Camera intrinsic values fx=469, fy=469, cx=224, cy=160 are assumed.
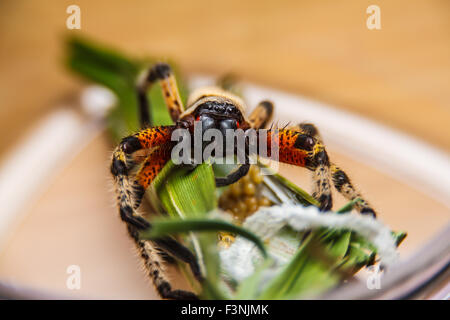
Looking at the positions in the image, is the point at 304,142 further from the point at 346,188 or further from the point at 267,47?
the point at 267,47

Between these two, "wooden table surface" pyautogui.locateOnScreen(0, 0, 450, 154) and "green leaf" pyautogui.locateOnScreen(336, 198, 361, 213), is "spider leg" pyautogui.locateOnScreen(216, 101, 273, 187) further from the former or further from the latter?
"wooden table surface" pyautogui.locateOnScreen(0, 0, 450, 154)

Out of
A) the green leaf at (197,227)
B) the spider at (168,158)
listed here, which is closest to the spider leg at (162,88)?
the spider at (168,158)

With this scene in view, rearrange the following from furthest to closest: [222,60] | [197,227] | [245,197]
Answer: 1. [222,60]
2. [245,197]
3. [197,227]

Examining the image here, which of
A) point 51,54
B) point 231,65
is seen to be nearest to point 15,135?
point 51,54

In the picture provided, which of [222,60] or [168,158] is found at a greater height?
[222,60]

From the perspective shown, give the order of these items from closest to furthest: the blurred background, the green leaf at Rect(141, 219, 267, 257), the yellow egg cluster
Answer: the green leaf at Rect(141, 219, 267, 257) → the yellow egg cluster → the blurred background

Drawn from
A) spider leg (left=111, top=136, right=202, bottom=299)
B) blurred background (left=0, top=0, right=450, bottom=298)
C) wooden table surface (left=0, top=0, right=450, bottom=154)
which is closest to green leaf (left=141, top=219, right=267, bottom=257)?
spider leg (left=111, top=136, right=202, bottom=299)

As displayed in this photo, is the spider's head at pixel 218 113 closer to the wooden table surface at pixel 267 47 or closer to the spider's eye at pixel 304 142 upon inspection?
the spider's eye at pixel 304 142

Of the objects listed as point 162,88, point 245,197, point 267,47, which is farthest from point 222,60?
point 245,197
